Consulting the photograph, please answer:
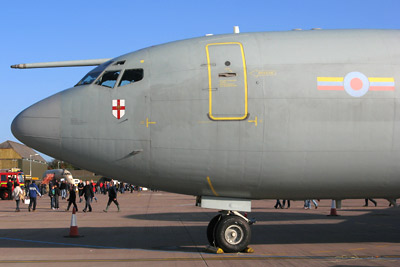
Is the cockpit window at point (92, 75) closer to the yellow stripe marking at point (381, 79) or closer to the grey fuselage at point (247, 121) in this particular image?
the grey fuselage at point (247, 121)

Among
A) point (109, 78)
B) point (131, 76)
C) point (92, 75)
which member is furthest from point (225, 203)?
point (92, 75)

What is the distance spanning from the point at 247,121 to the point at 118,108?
2972 millimetres

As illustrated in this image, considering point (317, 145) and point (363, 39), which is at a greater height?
point (363, 39)

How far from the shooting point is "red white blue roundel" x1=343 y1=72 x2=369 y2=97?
11688 mm

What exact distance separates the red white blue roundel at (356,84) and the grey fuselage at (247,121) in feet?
0.07

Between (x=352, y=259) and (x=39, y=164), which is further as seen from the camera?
(x=39, y=164)

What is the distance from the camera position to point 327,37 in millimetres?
12367

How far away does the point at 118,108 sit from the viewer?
1194 centimetres

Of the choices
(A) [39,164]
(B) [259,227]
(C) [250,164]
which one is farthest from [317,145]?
(A) [39,164]

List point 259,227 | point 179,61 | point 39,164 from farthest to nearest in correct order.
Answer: point 39,164 → point 259,227 → point 179,61

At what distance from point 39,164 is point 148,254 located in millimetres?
123644

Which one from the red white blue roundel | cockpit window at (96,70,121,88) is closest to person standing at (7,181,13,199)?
cockpit window at (96,70,121,88)

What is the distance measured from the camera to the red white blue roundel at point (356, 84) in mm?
11688

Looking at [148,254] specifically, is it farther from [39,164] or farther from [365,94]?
[39,164]
